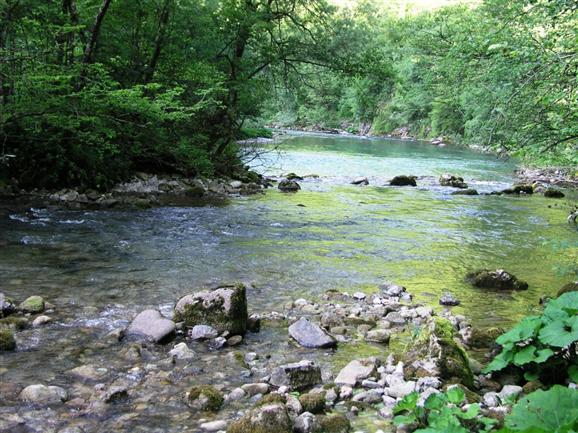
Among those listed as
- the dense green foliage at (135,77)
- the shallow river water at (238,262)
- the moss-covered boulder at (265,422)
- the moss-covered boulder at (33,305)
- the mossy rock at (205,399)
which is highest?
the dense green foliage at (135,77)

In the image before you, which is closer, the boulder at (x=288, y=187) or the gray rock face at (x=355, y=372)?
the gray rock face at (x=355, y=372)

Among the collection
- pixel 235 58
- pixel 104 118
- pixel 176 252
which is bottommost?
pixel 176 252

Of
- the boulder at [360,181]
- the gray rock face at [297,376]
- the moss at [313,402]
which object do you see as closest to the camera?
the moss at [313,402]

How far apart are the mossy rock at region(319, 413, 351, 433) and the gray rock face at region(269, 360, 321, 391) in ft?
2.16

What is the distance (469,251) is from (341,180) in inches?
479

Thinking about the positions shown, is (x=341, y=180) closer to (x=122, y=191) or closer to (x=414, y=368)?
(x=122, y=191)

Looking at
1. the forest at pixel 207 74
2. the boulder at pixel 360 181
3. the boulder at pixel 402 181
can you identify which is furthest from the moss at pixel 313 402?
the boulder at pixel 402 181

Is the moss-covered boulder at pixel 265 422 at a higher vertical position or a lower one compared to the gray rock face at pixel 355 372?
higher

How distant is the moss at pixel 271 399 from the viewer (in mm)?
3859

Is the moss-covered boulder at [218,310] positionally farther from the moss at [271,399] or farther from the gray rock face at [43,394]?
the gray rock face at [43,394]

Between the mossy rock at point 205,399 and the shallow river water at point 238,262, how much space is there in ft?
0.42

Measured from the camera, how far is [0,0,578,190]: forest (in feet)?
24.8

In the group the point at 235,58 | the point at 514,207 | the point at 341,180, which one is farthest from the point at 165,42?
the point at 514,207

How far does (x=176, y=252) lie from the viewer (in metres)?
9.44
